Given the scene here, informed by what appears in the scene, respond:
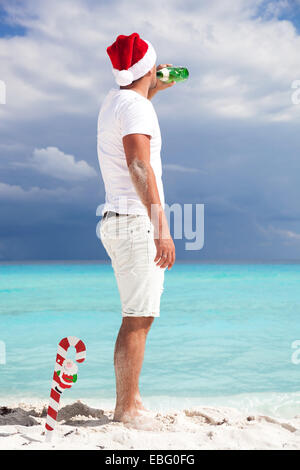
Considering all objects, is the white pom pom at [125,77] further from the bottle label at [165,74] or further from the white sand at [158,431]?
the white sand at [158,431]

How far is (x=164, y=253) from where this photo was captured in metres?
2.38

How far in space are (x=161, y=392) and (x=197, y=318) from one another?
21.7ft

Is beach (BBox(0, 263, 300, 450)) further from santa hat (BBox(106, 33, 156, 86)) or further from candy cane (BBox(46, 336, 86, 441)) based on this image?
santa hat (BBox(106, 33, 156, 86))

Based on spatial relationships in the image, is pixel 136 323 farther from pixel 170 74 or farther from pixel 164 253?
pixel 170 74

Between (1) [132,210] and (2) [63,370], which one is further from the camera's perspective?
(1) [132,210]

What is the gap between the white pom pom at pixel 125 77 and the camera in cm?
267

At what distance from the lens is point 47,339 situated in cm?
792

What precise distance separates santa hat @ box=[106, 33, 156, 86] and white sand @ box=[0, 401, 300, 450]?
1897 millimetres

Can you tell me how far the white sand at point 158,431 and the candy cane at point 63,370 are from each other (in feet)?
0.49

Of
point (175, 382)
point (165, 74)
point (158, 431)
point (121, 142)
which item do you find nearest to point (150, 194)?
point (121, 142)

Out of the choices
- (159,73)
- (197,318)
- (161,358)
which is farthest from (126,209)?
(197,318)

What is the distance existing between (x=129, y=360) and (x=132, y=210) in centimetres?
81

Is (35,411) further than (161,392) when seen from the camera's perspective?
No
